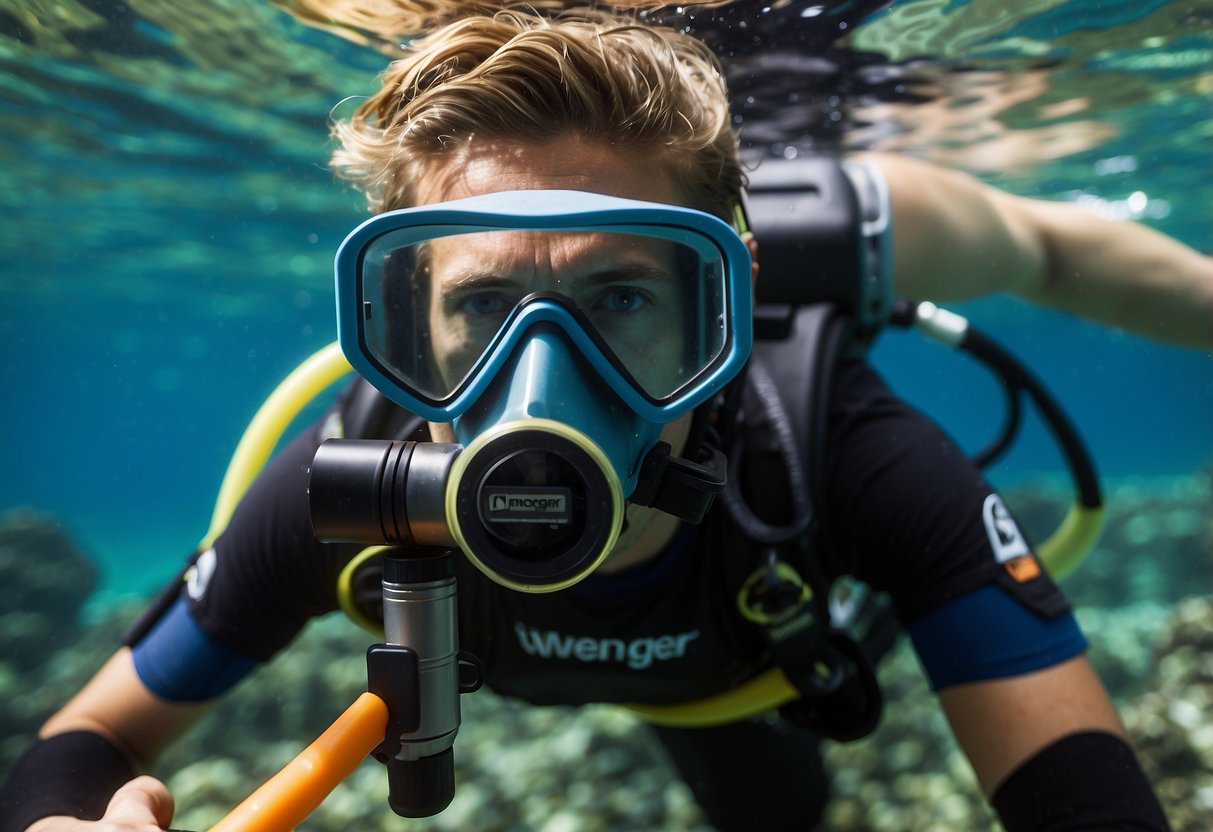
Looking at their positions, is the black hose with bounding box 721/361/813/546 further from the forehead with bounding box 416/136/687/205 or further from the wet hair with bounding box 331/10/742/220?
the forehead with bounding box 416/136/687/205

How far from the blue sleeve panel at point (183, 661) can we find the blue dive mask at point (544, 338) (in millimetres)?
1394

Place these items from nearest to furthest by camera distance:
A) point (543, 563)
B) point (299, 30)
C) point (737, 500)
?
point (543, 563) < point (737, 500) < point (299, 30)

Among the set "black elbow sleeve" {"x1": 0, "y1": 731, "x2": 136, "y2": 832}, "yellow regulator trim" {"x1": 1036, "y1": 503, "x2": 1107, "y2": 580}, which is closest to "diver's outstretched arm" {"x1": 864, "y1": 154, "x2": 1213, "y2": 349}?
"yellow regulator trim" {"x1": 1036, "y1": 503, "x2": 1107, "y2": 580}

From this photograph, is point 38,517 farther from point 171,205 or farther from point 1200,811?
point 1200,811

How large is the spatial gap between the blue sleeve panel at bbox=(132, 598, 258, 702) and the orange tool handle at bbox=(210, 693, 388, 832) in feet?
5.28

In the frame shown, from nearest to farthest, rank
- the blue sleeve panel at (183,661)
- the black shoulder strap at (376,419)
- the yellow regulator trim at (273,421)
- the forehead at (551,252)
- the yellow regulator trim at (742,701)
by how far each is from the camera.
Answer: the forehead at (551,252) < the black shoulder strap at (376,419) < the blue sleeve panel at (183,661) < the yellow regulator trim at (742,701) < the yellow regulator trim at (273,421)

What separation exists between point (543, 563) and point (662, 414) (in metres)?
0.54

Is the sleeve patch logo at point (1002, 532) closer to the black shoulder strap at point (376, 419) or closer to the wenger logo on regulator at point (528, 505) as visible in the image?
the wenger logo on regulator at point (528, 505)

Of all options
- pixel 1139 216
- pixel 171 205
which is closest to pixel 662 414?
pixel 171 205

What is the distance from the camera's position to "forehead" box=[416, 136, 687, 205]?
208cm

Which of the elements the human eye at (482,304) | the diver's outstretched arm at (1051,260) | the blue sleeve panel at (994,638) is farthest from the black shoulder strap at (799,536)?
the diver's outstretched arm at (1051,260)

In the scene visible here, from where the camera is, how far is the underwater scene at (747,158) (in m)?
5.05

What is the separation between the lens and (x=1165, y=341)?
4441mm

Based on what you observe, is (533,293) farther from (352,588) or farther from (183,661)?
(183,661)
